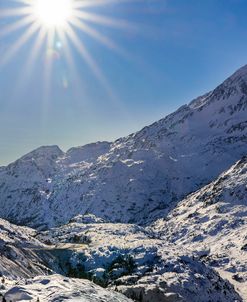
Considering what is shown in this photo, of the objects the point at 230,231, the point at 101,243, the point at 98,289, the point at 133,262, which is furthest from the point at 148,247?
the point at 230,231

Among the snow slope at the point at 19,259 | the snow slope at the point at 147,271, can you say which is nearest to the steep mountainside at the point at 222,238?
the snow slope at the point at 147,271

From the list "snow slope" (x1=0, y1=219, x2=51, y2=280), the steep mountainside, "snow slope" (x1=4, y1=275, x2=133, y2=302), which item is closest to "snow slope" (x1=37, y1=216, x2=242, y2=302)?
"snow slope" (x1=0, y1=219, x2=51, y2=280)

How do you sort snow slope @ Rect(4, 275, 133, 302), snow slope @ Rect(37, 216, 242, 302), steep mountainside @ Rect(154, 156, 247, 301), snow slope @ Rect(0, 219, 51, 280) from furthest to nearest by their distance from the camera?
steep mountainside @ Rect(154, 156, 247, 301)
snow slope @ Rect(37, 216, 242, 302)
snow slope @ Rect(0, 219, 51, 280)
snow slope @ Rect(4, 275, 133, 302)

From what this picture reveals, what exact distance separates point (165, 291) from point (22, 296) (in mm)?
46288

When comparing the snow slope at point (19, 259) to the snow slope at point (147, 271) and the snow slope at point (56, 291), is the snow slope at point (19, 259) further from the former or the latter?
the snow slope at point (56, 291)

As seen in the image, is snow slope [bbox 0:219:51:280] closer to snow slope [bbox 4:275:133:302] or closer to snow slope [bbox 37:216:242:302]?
snow slope [bbox 37:216:242:302]

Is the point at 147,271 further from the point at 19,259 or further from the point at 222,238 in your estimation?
the point at 222,238

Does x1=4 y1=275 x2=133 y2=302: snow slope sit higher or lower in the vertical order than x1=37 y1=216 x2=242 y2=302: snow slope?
higher

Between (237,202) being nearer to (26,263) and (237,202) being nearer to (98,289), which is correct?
(26,263)

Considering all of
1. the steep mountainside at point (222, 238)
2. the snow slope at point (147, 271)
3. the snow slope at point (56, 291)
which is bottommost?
the steep mountainside at point (222, 238)

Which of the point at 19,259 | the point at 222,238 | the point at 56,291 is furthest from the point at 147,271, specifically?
the point at 222,238

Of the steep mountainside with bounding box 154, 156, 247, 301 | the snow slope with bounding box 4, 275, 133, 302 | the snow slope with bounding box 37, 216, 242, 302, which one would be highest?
the snow slope with bounding box 4, 275, 133, 302

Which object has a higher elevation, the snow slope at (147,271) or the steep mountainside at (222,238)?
the snow slope at (147,271)

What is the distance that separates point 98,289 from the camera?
38094mm
